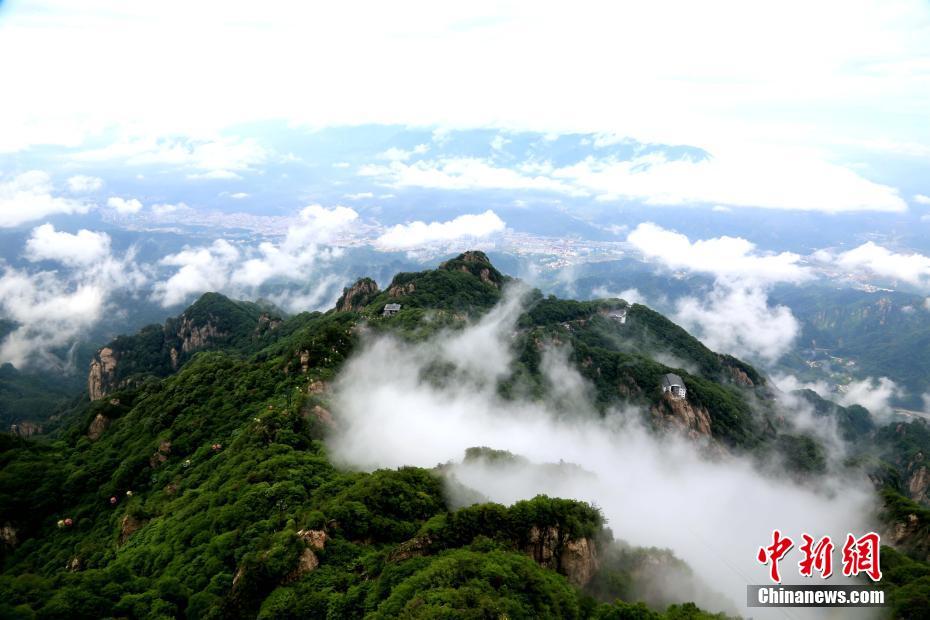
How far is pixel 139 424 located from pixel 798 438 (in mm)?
108485

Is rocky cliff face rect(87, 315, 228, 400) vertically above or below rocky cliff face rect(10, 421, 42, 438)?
above

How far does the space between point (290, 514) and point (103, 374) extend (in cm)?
12235

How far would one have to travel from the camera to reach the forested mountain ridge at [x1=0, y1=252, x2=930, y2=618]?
1357 inches

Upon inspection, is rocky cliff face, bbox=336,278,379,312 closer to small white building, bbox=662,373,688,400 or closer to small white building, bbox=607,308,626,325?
small white building, bbox=607,308,626,325

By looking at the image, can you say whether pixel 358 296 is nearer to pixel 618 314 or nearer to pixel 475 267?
pixel 475 267

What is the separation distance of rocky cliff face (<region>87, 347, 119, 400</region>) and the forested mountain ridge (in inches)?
2393

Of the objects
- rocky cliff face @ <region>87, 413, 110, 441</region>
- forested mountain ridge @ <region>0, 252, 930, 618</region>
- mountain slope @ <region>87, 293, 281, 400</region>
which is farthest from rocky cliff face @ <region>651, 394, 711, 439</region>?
mountain slope @ <region>87, 293, 281, 400</region>

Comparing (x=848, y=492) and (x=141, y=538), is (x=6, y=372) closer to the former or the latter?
(x=141, y=538)

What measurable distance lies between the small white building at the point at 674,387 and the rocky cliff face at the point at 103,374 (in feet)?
400

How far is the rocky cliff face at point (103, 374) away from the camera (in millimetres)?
136000

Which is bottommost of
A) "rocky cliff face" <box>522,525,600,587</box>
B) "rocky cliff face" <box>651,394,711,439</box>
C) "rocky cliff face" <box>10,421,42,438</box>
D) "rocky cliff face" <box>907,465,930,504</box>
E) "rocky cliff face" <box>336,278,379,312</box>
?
"rocky cliff face" <box>907,465,930,504</box>

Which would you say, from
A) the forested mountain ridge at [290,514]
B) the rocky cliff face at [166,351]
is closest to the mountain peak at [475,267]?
the forested mountain ridge at [290,514]

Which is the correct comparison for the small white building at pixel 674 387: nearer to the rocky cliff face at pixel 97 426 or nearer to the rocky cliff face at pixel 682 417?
the rocky cliff face at pixel 682 417

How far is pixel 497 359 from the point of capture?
99375 millimetres
